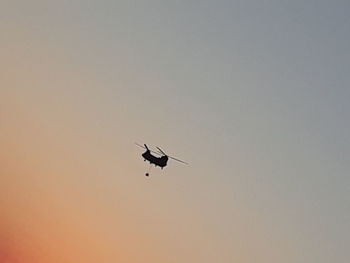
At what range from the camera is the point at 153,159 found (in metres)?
61.7
